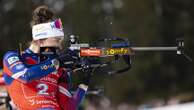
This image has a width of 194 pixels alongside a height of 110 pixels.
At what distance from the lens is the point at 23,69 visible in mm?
4453

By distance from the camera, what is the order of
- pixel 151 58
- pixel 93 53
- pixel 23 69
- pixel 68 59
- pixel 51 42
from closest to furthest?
pixel 23 69 → pixel 51 42 → pixel 68 59 → pixel 93 53 → pixel 151 58

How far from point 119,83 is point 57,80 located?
23887 mm

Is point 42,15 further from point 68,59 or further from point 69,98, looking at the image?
point 69,98

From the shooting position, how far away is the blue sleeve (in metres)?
4.45

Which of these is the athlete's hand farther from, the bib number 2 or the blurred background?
the blurred background

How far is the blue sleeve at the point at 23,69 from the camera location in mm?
4449

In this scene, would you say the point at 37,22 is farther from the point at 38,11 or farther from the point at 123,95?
the point at 123,95

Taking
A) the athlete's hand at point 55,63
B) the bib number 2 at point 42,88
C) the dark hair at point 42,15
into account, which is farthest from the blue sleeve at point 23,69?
the dark hair at point 42,15

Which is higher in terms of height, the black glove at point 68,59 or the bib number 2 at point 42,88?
the black glove at point 68,59

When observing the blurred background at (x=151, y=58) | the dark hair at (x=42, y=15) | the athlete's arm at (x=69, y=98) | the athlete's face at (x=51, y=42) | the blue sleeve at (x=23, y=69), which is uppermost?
the dark hair at (x=42, y=15)

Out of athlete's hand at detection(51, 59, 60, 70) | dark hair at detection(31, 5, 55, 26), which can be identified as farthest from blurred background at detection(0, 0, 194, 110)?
athlete's hand at detection(51, 59, 60, 70)

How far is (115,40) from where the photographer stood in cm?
511

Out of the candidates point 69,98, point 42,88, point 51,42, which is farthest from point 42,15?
point 69,98

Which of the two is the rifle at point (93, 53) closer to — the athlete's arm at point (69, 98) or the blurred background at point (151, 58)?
the athlete's arm at point (69, 98)
